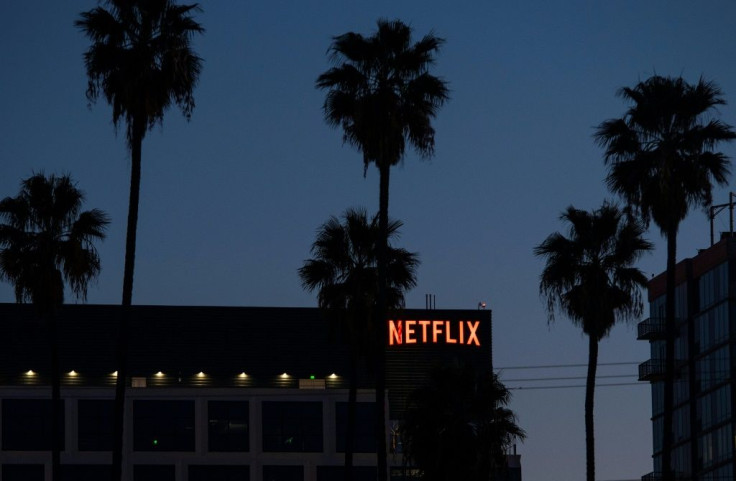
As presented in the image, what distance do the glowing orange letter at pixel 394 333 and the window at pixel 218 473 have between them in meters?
14.7

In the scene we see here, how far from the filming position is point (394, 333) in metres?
109

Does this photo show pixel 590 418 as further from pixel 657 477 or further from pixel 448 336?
pixel 657 477

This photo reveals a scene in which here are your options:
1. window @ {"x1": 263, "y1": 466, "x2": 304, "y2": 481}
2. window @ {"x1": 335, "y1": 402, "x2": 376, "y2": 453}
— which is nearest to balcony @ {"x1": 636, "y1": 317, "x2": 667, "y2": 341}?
window @ {"x1": 335, "y1": 402, "x2": 376, "y2": 453}

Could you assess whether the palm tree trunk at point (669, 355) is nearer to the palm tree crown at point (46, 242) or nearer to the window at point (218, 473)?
the palm tree crown at point (46, 242)

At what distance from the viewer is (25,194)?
64.0 meters

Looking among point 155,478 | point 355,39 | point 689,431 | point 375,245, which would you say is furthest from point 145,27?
point 689,431

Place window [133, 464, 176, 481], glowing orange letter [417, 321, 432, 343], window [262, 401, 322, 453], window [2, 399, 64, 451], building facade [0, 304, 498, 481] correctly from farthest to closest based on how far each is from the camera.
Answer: glowing orange letter [417, 321, 432, 343]
window [262, 401, 322, 453]
building facade [0, 304, 498, 481]
window [133, 464, 176, 481]
window [2, 399, 64, 451]

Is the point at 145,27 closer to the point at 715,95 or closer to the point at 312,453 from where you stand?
the point at 715,95

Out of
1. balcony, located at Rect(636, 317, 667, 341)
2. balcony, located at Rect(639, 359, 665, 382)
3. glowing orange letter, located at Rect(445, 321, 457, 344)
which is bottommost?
balcony, located at Rect(639, 359, 665, 382)

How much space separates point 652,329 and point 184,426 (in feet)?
149

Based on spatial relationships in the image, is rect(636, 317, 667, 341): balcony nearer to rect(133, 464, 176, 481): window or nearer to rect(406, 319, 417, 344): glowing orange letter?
rect(406, 319, 417, 344): glowing orange letter

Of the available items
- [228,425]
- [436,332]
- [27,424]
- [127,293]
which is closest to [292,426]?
[228,425]

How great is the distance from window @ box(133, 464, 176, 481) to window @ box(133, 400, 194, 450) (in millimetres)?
1047

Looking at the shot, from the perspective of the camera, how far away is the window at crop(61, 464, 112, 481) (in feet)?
319
